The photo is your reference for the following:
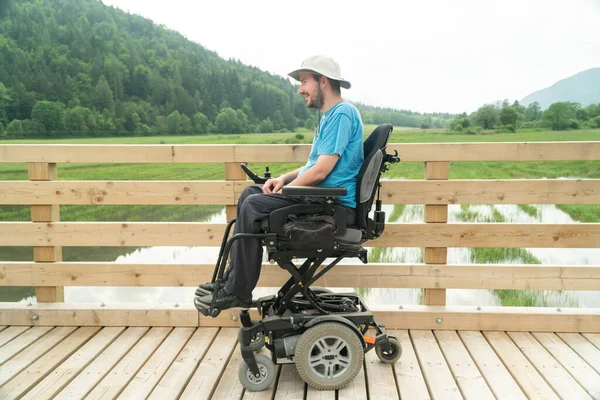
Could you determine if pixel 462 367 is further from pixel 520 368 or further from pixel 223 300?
pixel 223 300

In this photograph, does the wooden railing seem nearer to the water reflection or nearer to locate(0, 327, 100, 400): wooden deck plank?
locate(0, 327, 100, 400): wooden deck plank

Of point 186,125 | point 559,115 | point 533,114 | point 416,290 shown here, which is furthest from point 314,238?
point 186,125

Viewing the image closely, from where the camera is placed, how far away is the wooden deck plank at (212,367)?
2570 mm

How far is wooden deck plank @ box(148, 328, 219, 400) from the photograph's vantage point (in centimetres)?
256

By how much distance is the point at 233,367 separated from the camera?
2.84 metres

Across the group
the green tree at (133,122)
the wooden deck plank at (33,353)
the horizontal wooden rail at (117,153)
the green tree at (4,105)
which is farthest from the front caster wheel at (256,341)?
the green tree at (4,105)

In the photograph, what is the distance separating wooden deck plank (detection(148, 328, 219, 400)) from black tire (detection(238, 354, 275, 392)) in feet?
1.00

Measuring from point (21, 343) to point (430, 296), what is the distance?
2.50 meters

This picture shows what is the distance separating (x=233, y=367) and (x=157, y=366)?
0.40m

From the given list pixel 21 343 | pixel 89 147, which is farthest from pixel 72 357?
pixel 89 147

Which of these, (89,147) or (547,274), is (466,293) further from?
(89,147)

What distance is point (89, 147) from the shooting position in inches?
132

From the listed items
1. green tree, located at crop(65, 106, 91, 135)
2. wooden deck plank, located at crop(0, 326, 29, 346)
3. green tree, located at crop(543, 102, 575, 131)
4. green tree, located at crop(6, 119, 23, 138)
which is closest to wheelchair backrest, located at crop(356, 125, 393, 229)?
wooden deck plank, located at crop(0, 326, 29, 346)

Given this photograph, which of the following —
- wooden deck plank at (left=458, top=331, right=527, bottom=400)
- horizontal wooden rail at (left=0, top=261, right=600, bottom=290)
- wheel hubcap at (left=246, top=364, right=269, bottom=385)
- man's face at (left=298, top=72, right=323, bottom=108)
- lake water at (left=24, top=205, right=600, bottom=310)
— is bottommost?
lake water at (left=24, top=205, right=600, bottom=310)
